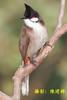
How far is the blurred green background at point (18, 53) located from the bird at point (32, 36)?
604 mm

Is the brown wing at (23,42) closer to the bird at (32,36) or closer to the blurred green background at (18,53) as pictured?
the bird at (32,36)

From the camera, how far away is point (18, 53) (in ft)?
8.82

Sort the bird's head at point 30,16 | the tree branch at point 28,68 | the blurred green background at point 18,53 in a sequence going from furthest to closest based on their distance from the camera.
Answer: the blurred green background at point 18,53, the bird's head at point 30,16, the tree branch at point 28,68

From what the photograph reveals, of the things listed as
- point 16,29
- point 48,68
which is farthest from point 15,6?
point 48,68

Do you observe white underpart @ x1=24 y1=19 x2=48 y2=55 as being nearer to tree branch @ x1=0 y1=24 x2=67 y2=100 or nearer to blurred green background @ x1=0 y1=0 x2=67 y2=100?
tree branch @ x1=0 y1=24 x2=67 y2=100

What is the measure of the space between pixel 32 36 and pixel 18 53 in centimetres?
71

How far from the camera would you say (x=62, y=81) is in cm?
264

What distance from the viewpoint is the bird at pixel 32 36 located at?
6.33 ft

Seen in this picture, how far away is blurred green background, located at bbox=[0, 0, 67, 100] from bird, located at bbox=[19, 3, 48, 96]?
0.60 meters

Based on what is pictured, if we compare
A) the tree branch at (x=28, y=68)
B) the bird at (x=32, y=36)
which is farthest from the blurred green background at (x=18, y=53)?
the tree branch at (x=28, y=68)

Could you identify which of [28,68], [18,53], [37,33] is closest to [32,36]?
[37,33]

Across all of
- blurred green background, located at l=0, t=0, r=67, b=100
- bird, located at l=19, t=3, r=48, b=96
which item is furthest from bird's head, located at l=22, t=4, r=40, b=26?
blurred green background, located at l=0, t=0, r=67, b=100

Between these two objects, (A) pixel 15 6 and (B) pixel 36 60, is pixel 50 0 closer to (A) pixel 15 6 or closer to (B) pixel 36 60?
(A) pixel 15 6

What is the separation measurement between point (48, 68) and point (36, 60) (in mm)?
975
